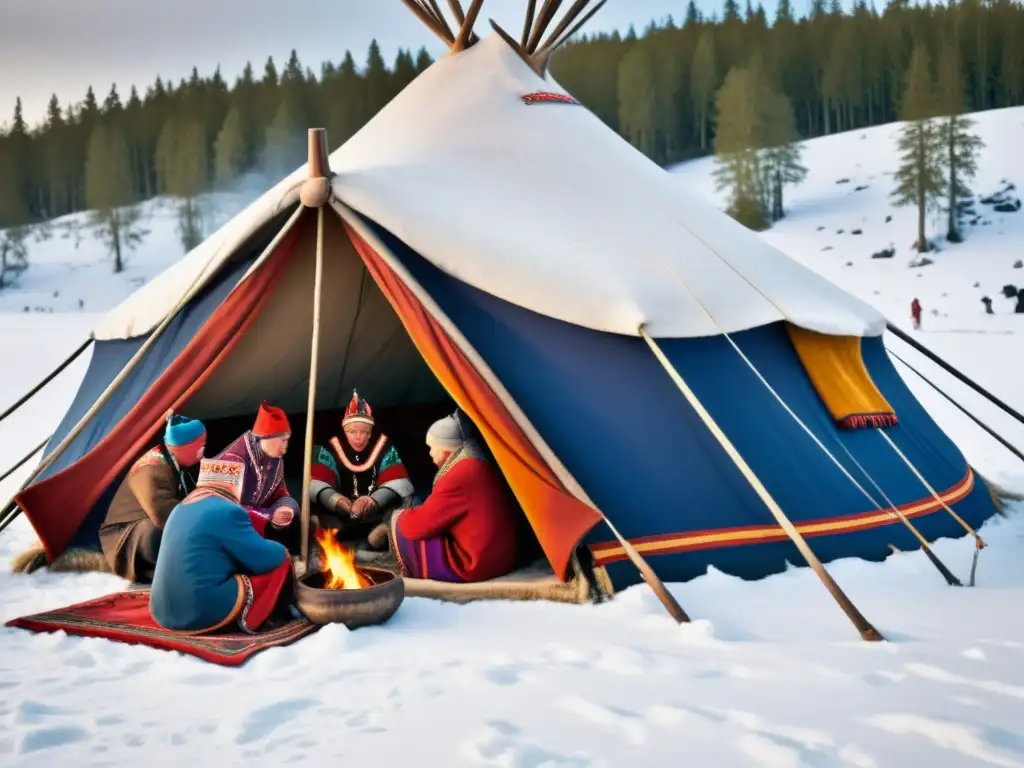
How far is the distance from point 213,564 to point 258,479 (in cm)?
109

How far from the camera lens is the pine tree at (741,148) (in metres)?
37.5

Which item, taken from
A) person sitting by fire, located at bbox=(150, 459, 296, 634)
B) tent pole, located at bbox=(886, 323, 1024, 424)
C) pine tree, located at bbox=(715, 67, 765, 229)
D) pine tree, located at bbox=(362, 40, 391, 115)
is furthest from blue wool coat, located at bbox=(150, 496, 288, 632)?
pine tree, located at bbox=(362, 40, 391, 115)

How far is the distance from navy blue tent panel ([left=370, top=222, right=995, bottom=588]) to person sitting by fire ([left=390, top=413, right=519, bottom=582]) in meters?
0.34

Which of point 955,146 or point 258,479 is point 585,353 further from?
point 955,146

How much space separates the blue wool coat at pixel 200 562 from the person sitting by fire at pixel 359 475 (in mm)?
1382

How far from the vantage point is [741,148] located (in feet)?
125

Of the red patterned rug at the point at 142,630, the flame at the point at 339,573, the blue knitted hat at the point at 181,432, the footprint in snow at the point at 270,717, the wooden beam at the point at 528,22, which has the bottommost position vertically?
the red patterned rug at the point at 142,630

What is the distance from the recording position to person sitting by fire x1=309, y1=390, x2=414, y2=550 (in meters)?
5.14

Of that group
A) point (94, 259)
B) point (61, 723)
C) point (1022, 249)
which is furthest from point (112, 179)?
point (61, 723)

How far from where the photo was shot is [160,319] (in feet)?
17.8

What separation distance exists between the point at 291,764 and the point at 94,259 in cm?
4393

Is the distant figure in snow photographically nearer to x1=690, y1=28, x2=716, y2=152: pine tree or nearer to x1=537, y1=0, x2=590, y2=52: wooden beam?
x1=537, y1=0, x2=590, y2=52: wooden beam

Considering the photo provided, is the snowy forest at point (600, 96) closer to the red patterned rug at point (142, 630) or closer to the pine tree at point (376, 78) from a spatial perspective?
the pine tree at point (376, 78)

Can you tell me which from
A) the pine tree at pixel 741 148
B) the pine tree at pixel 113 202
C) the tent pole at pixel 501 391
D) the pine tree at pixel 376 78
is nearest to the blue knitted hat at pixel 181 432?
the tent pole at pixel 501 391
